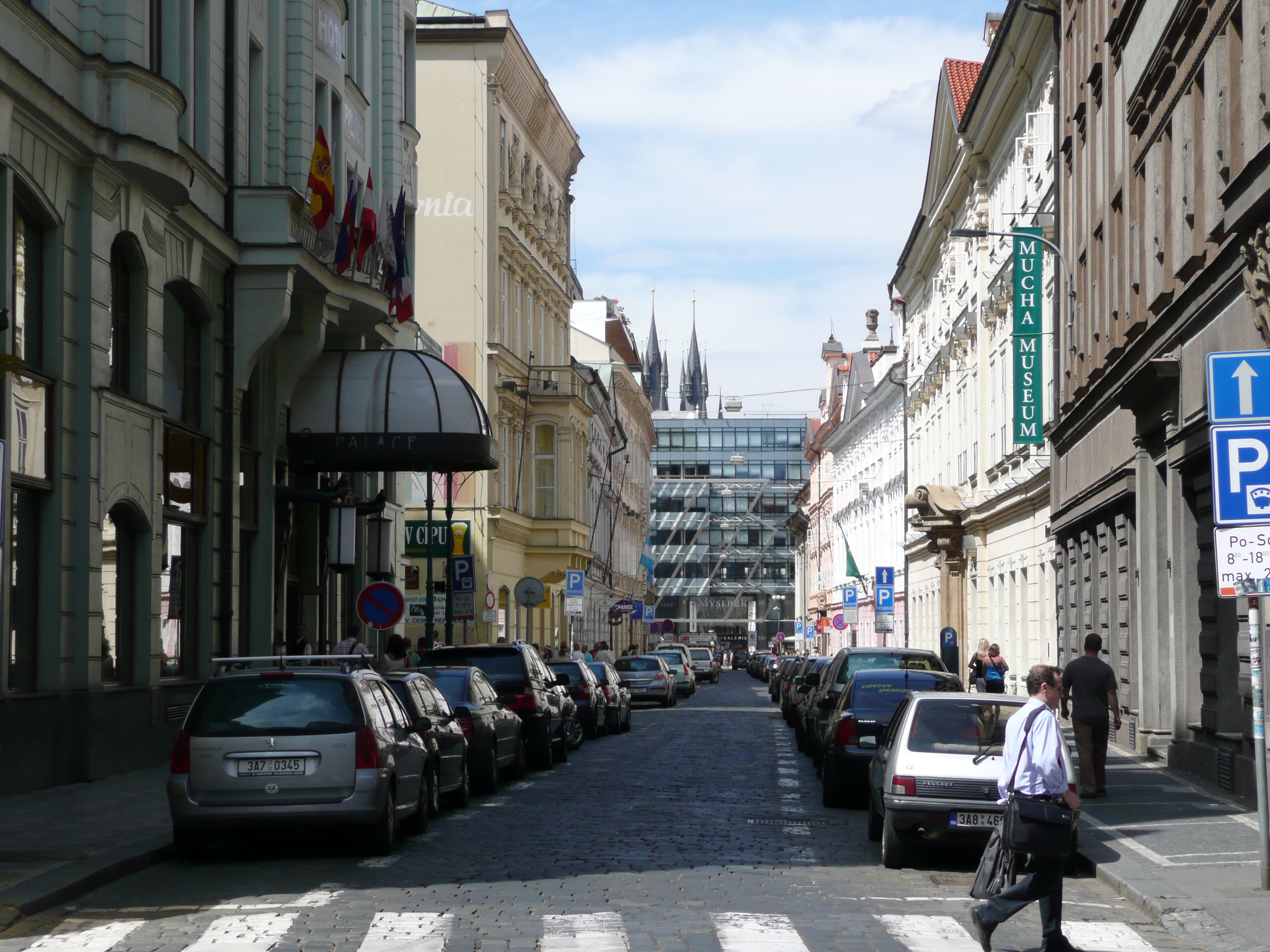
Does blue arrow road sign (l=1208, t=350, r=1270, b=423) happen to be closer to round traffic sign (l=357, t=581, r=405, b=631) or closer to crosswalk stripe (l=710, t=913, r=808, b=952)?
crosswalk stripe (l=710, t=913, r=808, b=952)

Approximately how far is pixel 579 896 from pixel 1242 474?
507cm

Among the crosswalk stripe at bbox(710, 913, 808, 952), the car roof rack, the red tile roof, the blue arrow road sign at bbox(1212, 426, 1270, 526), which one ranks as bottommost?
the crosswalk stripe at bbox(710, 913, 808, 952)

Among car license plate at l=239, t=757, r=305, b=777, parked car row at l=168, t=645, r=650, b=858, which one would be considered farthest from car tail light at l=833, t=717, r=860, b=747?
car license plate at l=239, t=757, r=305, b=777

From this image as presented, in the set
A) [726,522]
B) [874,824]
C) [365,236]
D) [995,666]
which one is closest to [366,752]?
[874,824]

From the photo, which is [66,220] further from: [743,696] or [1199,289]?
[743,696]

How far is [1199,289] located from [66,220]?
1252cm

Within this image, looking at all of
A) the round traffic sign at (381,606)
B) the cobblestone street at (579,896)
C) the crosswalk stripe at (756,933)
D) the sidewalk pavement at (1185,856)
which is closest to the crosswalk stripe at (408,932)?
the cobblestone street at (579,896)

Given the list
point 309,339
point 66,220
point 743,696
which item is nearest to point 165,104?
point 66,220

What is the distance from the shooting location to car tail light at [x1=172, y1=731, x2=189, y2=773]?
13.6 metres

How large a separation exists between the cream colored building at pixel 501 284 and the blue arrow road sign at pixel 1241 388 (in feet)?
122

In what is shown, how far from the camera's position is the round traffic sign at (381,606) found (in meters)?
24.3

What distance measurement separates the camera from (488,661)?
23734 millimetres

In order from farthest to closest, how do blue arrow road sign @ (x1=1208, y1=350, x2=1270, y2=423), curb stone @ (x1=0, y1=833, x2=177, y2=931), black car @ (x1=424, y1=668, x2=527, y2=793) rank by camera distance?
black car @ (x1=424, y1=668, x2=527, y2=793) < blue arrow road sign @ (x1=1208, y1=350, x2=1270, y2=423) < curb stone @ (x1=0, y1=833, x2=177, y2=931)

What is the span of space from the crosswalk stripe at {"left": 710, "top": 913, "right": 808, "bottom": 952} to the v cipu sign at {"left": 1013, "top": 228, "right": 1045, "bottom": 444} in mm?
25855
